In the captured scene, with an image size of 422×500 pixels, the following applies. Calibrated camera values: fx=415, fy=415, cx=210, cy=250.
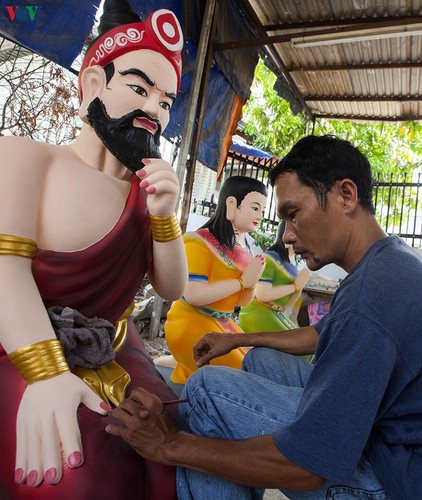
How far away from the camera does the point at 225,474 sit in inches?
39.3

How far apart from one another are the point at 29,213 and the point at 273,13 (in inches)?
144

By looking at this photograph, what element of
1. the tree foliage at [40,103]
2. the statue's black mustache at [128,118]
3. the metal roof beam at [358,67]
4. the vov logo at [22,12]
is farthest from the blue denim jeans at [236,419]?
the metal roof beam at [358,67]

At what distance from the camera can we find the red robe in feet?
3.22

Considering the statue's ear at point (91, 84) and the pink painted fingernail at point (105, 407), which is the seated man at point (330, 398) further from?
the statue's ear at point (91, 84)

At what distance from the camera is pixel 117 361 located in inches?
55.9

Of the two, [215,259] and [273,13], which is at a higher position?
[273,13]

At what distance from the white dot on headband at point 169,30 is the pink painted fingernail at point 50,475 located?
144 cm

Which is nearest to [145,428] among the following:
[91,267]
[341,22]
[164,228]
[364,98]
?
[91,267]

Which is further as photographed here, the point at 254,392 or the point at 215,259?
the point at 215,259

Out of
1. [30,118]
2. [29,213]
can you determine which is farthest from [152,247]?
[30,118]

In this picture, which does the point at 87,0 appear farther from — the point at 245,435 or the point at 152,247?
the point at 245,435

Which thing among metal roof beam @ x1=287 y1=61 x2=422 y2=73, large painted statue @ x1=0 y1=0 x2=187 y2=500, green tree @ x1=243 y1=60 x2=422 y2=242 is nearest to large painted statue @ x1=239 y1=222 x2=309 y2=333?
large painted statue @ x1=0 y1=0 x2=187 y2=500

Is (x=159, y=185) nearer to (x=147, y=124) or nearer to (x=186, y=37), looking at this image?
(x=147, y=124)

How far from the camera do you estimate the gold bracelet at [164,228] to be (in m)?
1.46
